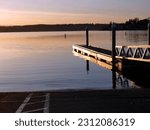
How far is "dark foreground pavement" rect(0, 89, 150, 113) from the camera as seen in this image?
12.6m

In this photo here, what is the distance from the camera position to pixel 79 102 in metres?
13.8

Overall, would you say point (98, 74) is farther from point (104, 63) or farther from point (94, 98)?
point (94, 98)

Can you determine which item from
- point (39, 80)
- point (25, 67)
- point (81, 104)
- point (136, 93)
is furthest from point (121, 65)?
point (25, 67)

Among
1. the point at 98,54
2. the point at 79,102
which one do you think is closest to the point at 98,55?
the point at 98,54

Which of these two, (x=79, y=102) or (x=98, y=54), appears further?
(x=98, y=54)

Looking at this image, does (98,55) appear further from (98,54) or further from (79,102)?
(79,102)

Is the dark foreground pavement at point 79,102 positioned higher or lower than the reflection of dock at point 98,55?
higher

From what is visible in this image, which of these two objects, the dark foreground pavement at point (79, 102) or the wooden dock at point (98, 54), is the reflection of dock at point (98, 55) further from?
the dark foreground pavement at point (79, 102)

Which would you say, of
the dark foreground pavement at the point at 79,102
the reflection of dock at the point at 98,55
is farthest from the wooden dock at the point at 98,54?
the dark foreground pavement at the point at 79,102

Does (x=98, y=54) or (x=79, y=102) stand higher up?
(x=79, y=102)

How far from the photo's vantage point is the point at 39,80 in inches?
1495

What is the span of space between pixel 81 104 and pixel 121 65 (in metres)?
16.4

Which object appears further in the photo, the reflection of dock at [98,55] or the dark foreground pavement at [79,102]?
the reflection of dock at [98,55]

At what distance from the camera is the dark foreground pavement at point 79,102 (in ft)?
41.5
